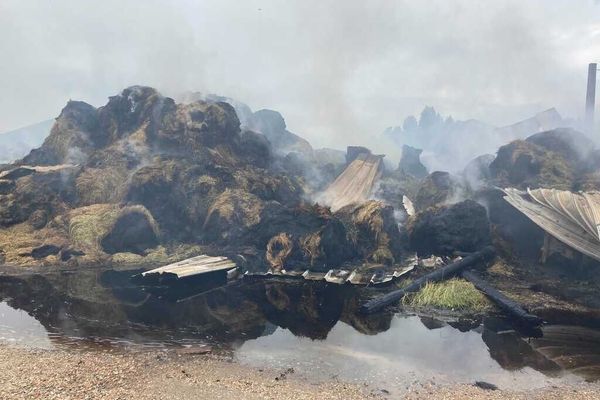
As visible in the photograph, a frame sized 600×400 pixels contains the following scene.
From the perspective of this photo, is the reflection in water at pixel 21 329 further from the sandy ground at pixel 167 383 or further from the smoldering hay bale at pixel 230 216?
the smoldering hay bale at pixel 230 216

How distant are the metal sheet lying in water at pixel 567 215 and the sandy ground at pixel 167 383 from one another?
55.8 ft

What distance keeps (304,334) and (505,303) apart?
13495mm

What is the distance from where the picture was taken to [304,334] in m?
23.2

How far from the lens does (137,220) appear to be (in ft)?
132

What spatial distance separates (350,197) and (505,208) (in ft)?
61.0

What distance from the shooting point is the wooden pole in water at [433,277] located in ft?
86.2

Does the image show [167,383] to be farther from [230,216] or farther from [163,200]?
[163,200]

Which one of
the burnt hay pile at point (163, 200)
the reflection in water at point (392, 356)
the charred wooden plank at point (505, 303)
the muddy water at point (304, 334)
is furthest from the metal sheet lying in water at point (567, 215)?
the reflection in water at point (392, 356)

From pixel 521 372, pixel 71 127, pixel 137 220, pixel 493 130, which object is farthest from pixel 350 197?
pixel 493 130

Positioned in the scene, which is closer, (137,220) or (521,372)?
(521,372)

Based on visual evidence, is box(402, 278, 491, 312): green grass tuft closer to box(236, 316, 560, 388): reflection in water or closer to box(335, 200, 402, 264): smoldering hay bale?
box(236, 316, 560, 388): reflection in water

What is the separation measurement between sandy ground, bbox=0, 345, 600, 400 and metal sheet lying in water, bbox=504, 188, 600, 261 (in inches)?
670

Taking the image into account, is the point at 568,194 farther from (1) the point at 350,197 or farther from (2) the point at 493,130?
(2) the point at 493,130

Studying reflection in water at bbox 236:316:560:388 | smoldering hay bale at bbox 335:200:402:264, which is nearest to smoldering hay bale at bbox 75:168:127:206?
smoldering hay bale at bbox 335:200:402:264
